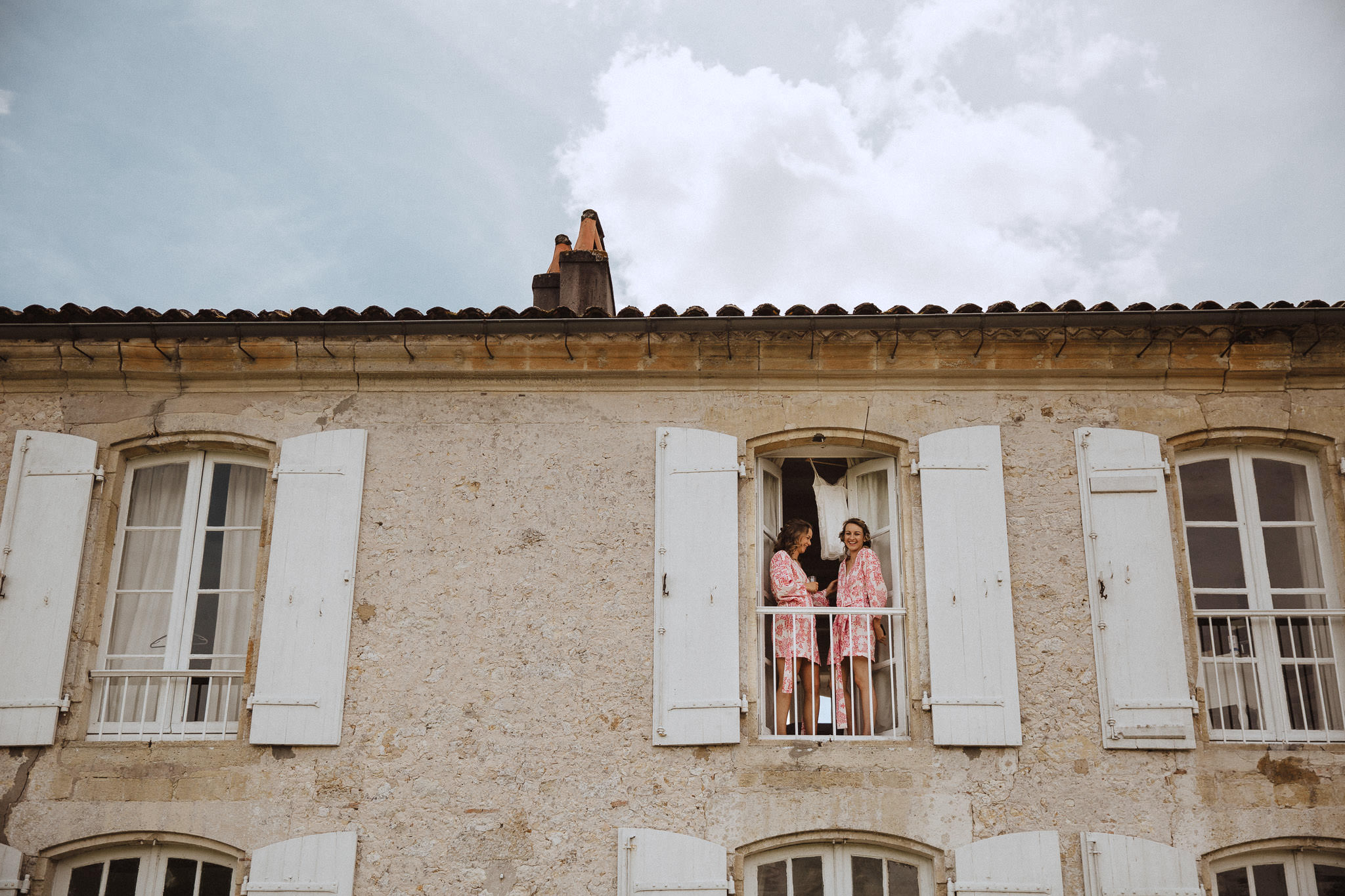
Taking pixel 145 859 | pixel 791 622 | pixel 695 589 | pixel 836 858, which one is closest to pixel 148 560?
pixel 145 859

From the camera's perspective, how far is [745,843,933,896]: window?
5.95m

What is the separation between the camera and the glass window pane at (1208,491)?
661 cm

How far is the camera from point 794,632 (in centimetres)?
641

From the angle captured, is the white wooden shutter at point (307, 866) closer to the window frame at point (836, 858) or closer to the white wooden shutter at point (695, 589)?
the white wooden shutter at point (695, 589)

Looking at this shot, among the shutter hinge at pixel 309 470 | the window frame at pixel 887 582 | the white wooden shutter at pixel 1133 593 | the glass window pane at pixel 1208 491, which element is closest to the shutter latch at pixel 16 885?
the shutter hinge at pixel 309 470

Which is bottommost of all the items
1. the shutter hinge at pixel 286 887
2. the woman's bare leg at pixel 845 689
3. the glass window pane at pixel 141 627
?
the shutter hinge at pixel 286 887

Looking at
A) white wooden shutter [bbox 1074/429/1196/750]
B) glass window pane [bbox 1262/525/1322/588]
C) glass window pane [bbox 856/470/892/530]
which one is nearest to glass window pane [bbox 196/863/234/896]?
glass window pane [bbox 856/470/892/530]

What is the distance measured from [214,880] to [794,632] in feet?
12.2

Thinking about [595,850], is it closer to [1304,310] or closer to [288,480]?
[288,480]

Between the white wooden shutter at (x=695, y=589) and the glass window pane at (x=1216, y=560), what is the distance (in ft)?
9.45

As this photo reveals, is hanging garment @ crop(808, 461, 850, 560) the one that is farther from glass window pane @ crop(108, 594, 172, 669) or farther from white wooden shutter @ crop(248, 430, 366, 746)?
glass window pane @ crop(108, 594, 172, 669)

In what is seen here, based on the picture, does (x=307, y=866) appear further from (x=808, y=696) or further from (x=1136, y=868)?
(x=1136, y=868)

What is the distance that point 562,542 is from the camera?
6441mm

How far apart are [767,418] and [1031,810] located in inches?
109
